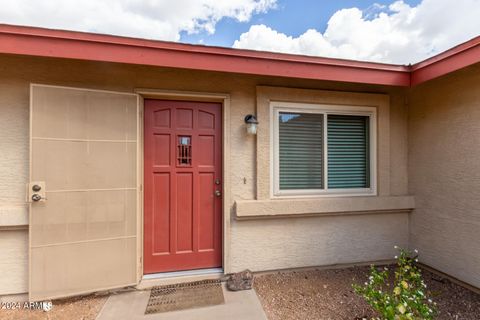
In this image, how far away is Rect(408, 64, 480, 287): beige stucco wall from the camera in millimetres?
2551

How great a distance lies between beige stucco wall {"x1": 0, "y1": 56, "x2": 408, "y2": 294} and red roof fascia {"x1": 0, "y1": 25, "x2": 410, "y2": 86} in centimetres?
38

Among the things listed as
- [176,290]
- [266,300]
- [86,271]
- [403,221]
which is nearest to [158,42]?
[86,271]

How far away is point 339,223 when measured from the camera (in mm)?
3119

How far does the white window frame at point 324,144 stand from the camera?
2.98 metres

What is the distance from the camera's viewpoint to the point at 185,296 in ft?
8.04

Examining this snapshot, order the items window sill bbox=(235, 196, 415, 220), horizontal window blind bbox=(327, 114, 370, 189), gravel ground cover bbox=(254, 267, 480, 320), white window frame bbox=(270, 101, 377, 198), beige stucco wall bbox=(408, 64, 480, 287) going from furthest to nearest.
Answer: horizontal window blind bbox=(327, 114, 370, 189)
white window frame bbox=(270, 101, 377, 198)
window sill bbox=(235, 196, 415, 220)
beige stucco wall bbox=(408, 64, 480, 287)
gravel ground cover bbox=(254, 267, 480, 320)

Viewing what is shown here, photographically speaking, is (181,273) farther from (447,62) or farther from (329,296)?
(447,62)

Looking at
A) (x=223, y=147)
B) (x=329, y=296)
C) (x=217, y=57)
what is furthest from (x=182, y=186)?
(x=329, y=296)

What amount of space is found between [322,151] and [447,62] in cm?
158

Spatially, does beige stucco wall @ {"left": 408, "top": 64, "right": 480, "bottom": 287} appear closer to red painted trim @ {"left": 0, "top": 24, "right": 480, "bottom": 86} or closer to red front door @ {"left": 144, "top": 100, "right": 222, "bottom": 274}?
red painted trim @ {"left": 0, "top": 24, "right": 480, "bottom": 86}

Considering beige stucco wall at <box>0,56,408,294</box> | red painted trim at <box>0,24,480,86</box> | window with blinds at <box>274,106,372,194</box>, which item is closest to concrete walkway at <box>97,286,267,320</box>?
beige stucco wall at <box>0,56,408,294</box>

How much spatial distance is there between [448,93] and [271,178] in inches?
95.1

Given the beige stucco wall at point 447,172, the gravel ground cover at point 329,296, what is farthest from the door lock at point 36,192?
the beige stucco wall at point 447,172

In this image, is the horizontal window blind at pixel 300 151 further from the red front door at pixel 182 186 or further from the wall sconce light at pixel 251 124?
the red front door at pixel 182 186
